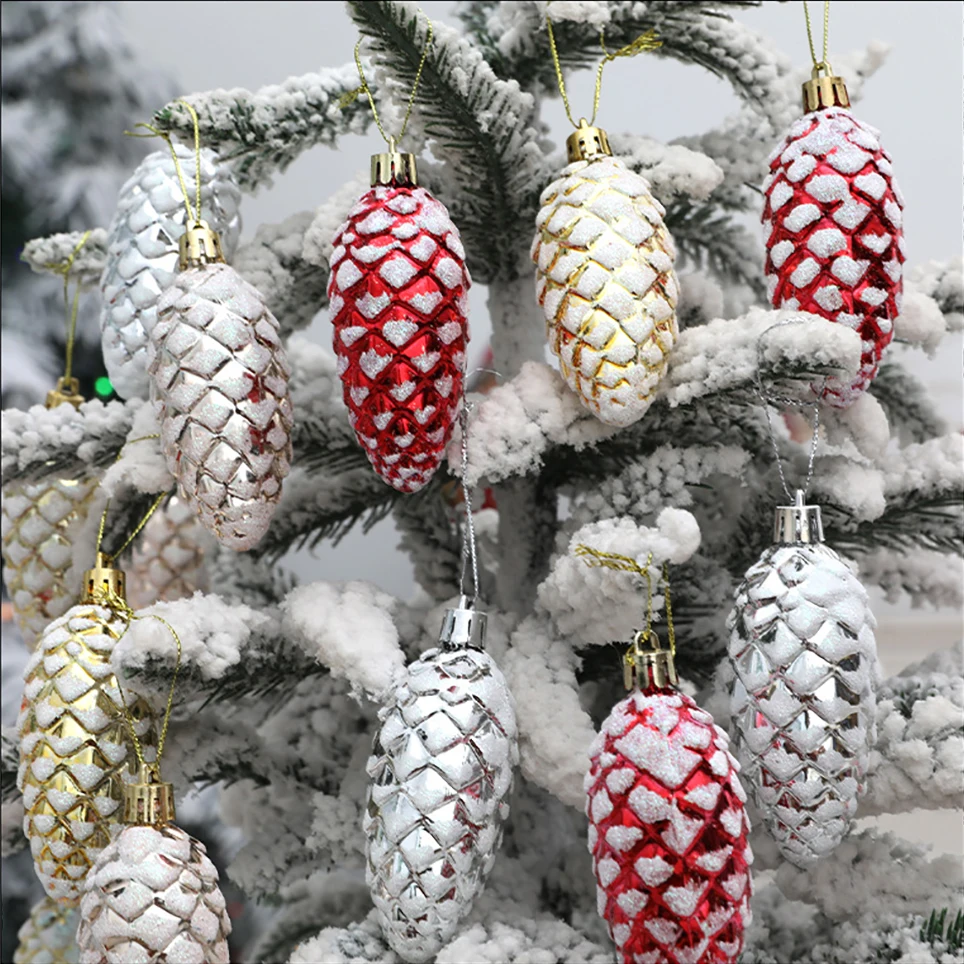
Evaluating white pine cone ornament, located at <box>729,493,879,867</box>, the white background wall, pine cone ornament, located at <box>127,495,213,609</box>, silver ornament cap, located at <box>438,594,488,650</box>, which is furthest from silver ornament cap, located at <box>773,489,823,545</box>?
the white background wall

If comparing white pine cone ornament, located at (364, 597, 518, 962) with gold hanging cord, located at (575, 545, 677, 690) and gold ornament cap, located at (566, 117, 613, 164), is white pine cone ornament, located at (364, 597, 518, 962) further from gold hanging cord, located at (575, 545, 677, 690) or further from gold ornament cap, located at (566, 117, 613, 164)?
gold ornament cap, located at (566, 117, 613, 164)

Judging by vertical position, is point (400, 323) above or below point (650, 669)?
above

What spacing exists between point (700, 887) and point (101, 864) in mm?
278

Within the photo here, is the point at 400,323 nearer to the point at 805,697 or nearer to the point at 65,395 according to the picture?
the point at 805,697

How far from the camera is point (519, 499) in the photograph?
0.67 meters

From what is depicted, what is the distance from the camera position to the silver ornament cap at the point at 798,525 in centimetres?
51

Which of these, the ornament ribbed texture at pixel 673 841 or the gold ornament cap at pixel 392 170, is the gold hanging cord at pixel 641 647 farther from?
the gold ornament cap at pixel 392 170

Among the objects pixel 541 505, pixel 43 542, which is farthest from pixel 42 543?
pixel 541 505

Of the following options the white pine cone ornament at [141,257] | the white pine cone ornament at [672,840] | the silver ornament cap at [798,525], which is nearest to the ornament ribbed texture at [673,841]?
the white pine cone ornament at [672,840]

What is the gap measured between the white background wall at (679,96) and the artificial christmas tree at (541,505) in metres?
0.31

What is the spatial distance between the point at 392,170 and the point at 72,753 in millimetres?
329

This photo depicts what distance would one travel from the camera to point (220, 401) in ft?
1.66

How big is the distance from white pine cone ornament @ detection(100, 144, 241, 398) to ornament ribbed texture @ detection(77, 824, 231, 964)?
0.24m

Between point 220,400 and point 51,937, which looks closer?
point 220,400
